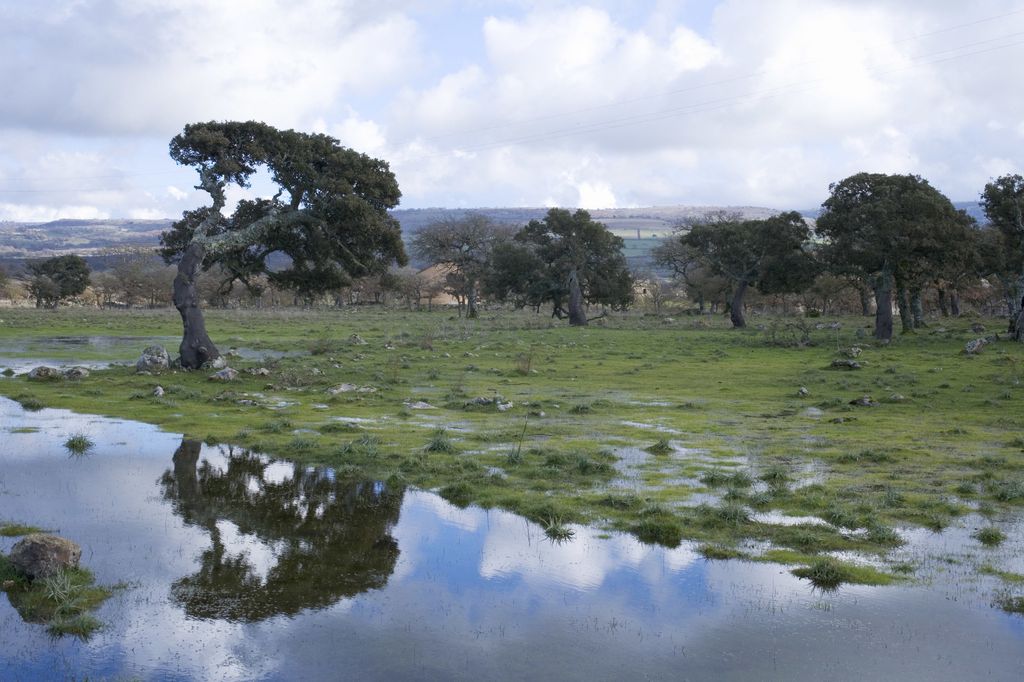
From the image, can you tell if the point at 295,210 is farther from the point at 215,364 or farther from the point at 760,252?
the point at 760,252

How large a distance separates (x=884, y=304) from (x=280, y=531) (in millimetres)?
41656

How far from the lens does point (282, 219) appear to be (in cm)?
3203

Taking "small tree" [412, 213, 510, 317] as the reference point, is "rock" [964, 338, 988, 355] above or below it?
below

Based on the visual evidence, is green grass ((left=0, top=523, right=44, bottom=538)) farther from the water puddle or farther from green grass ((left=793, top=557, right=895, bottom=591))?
the water puddle

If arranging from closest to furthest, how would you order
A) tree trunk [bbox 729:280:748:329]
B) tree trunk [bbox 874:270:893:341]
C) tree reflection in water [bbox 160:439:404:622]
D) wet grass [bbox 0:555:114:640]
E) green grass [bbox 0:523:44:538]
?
wet grass [bbox 0:555:114:640]
tree reflection in water [bbox 160:439:404:622]
green grass [bbox 0:523:44:538]
tree trunk [bbox 874:270:893:341]
tree trunk [bbox 729:280:748:329]

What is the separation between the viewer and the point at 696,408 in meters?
23.4

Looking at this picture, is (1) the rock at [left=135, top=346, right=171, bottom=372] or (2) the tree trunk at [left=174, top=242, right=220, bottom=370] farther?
(2) the tree trunk at [left=174, top=242, right=220, bottom=370]

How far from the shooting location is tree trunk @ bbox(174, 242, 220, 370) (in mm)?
30109

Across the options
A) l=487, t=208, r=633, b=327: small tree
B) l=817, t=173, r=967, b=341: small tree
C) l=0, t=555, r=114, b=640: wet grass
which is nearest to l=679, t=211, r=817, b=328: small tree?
l=487, t=208, r=633, b=327: small tree

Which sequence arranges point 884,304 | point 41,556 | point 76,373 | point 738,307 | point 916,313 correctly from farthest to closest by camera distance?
point 738,307, point 916,313, point 884,304, point 76,373, point 41,556

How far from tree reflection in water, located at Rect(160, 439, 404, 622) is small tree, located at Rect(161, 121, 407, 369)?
16022mm

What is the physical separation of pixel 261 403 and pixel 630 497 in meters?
13.2

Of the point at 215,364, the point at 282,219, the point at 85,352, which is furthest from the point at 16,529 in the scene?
the point at 85,352

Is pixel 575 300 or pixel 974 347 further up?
pixel 575 300
